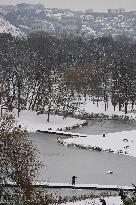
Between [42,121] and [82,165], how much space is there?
23918 mm

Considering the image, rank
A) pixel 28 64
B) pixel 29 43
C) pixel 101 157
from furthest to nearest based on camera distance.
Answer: pixel 29 43
pixel 28 64
pixel 101 157

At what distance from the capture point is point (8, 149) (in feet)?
70.4

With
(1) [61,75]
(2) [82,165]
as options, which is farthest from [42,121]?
(2) [82,165]

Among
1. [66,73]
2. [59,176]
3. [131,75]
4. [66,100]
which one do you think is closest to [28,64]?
[66,73]

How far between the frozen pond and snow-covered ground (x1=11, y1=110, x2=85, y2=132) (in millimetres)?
6470

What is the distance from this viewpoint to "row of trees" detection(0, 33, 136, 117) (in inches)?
2906

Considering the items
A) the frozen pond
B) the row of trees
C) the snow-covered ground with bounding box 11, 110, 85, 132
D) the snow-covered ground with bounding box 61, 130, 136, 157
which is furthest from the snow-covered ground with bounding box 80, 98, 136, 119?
the frozen pond

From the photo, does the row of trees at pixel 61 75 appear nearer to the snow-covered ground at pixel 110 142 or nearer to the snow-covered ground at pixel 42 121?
the snow-covered ground at pixel 42 121

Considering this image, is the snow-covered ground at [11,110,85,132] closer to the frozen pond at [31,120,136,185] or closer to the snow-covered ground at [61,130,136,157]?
the frozen pond at [31,120,136,185]

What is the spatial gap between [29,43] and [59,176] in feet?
319

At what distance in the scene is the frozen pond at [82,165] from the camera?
37781 millimetres

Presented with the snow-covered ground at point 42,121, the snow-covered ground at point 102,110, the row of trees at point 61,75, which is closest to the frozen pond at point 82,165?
the snow-covered ground at point 42,121

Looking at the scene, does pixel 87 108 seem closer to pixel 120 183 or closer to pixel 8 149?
pixel 120 183

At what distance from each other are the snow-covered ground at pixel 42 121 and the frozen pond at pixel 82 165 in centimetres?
647
